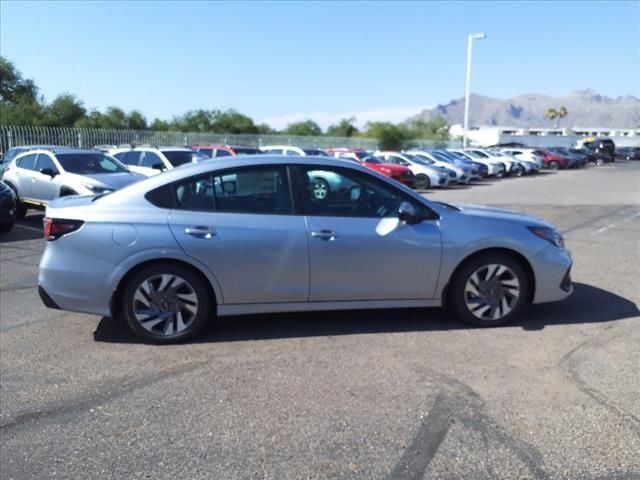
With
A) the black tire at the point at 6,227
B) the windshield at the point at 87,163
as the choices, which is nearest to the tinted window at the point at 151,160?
the windshield at the point at 87,163

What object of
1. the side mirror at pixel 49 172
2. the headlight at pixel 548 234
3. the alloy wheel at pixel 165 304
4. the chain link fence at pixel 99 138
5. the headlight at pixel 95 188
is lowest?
the alloy wheel at pixel 165 304

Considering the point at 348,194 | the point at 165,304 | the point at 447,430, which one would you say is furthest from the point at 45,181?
the point at 447,430

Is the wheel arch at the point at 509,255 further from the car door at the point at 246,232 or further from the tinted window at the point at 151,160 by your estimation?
the tinted window at the point at 151,160

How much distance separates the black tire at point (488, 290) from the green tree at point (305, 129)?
191 ft

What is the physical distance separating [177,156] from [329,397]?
14334 mm

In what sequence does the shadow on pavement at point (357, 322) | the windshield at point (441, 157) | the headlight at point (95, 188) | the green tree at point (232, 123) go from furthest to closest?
the green tree at point (232, 123)
the windshield at point (441, 157)
the headlight at point (95, 188)
the shadow on pavement at point (357, 322)

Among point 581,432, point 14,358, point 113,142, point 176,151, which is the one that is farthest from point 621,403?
point 113,142

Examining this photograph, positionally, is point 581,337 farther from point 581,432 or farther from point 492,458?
point 492,458

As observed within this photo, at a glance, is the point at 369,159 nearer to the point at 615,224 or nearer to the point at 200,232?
Result: the point at 615,224

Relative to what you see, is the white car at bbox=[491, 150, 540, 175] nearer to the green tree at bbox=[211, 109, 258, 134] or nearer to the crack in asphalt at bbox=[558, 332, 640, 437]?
the green tree at bbox=[211, 109, 258, 134]

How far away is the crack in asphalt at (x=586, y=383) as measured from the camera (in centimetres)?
346

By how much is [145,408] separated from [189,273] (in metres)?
1.31

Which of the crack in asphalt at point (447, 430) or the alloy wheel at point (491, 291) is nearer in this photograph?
the crack in asphalt at point (447, 430)

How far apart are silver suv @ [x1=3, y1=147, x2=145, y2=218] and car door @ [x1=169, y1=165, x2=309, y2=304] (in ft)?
23.7
